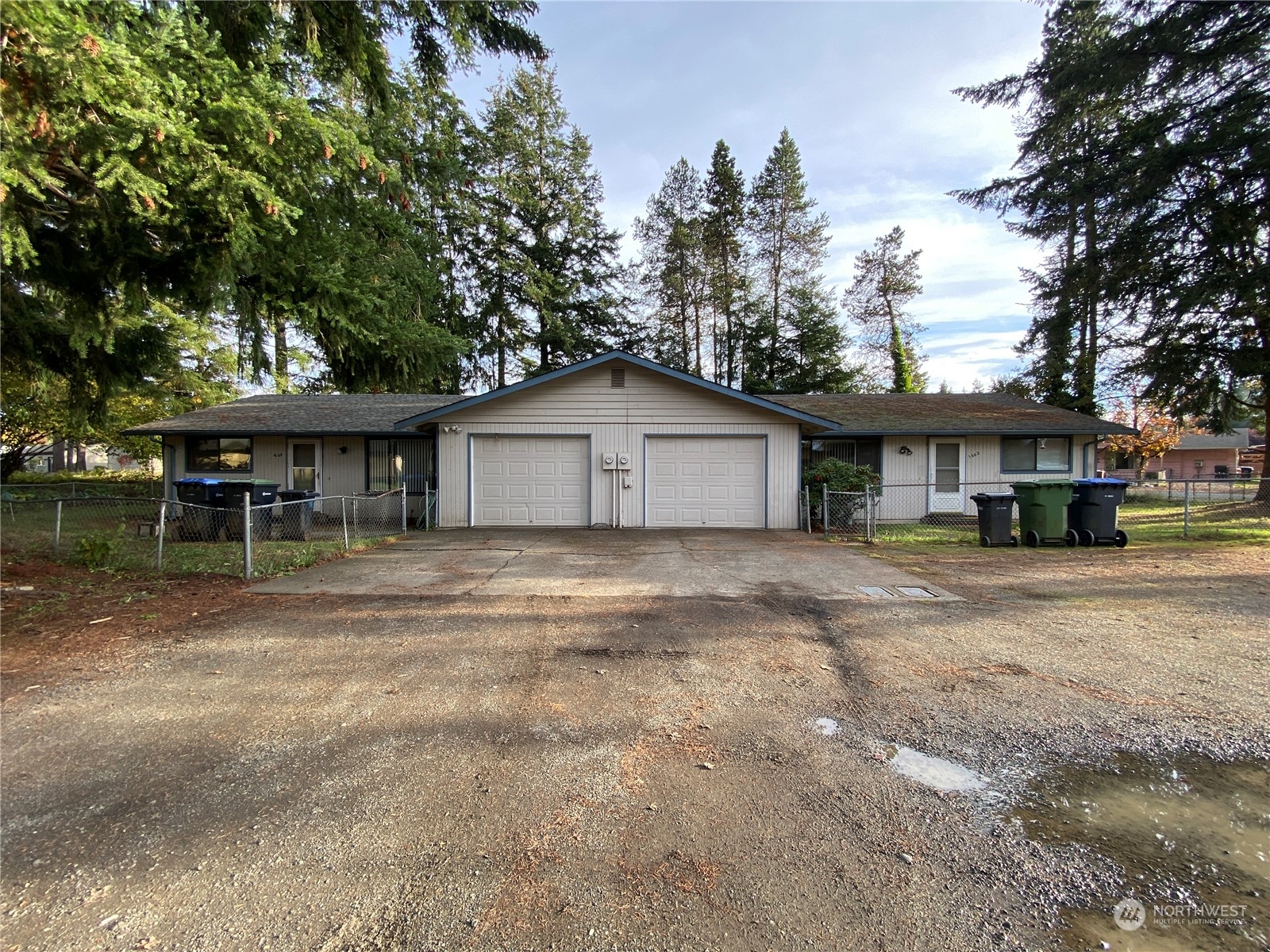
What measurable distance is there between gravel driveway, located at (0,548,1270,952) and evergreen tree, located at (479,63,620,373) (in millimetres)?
→ 24538

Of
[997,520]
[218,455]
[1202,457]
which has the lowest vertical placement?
[997,520]

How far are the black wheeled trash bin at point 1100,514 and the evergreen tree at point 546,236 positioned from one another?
2220 centimetres

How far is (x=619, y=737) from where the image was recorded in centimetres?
326

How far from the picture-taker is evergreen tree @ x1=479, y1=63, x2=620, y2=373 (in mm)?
27406

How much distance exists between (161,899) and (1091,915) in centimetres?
324

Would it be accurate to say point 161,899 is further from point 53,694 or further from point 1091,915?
point 1091,915

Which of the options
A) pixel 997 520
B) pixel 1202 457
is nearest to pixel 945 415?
pixel 997 520

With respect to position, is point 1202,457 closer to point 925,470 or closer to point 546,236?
point 925,470

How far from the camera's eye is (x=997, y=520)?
1065cm

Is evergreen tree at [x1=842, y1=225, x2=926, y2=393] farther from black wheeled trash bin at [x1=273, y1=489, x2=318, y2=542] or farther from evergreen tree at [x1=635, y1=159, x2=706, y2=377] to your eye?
black wheeled trash bin at [x1=273, y1=489, x2=318, y2=542]

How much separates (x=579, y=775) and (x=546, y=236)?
1172 inches

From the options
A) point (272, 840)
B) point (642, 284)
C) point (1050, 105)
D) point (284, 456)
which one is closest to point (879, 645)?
point (272, 840)

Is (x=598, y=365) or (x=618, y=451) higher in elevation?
(x=598, y=365)

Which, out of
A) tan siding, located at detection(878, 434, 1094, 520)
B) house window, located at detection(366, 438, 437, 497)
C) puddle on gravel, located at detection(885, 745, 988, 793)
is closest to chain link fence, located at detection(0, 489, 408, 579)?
house window, located at detection(366, 438, 437, 497)
